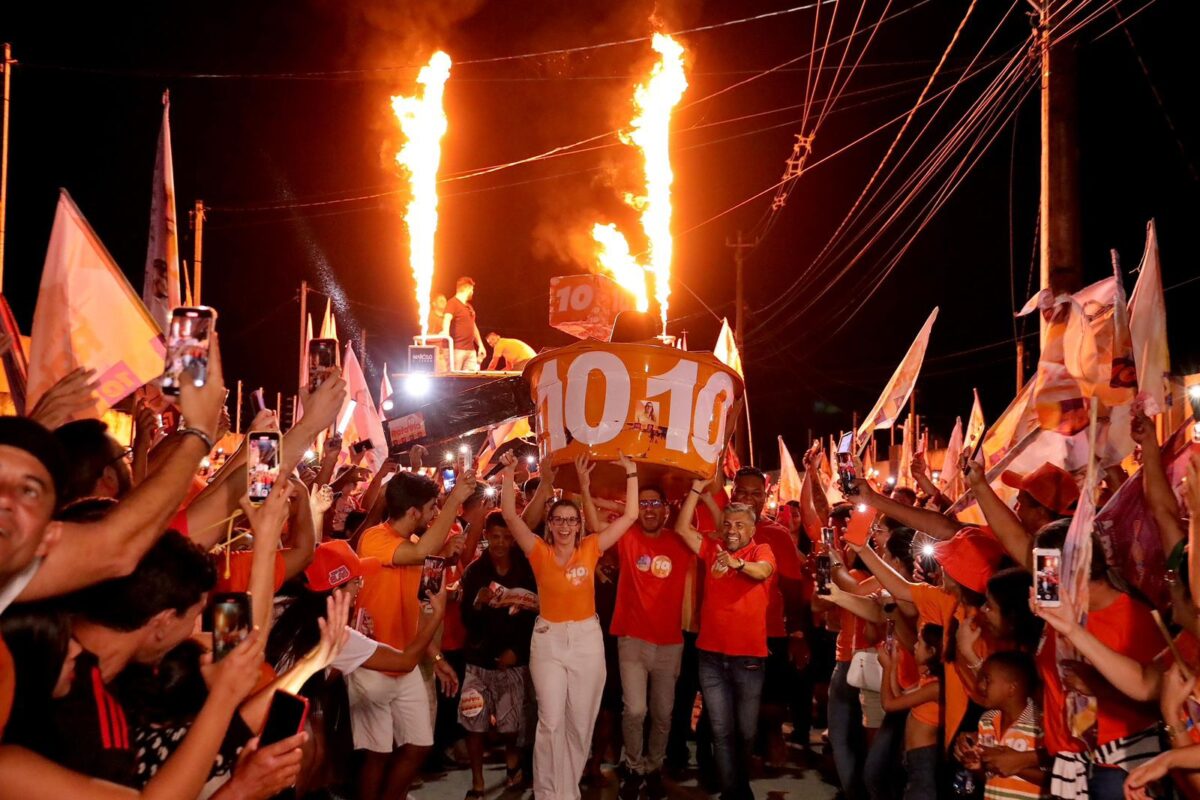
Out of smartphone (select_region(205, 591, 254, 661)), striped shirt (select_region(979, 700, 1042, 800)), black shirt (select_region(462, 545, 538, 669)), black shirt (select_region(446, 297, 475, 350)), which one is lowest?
striped shirt (select_region(979, 700, 1042, 800))

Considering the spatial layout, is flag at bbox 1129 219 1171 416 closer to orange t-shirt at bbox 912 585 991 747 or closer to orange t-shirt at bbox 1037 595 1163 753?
orange t-shirt at bbox 912 585 991 747

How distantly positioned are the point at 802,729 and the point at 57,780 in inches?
344

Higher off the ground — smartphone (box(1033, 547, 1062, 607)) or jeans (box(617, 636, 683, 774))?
smartphone (box(1033, 547, 1062, 607))

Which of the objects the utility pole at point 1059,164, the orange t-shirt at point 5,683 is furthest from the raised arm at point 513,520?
the utility pole at point 1059,164

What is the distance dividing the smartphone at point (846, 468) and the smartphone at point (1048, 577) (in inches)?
85.8

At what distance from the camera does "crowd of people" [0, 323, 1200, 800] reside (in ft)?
8.62

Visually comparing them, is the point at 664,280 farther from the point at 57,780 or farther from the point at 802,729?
the point at 57,780

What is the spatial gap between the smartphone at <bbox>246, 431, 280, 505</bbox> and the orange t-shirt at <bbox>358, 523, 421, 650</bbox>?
10.7 feet

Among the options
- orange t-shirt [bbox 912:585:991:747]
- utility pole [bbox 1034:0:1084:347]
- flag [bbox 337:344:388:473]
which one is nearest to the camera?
orange t-shirt [bbox 912:585:991:747]

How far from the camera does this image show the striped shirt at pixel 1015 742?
4547 millimetres

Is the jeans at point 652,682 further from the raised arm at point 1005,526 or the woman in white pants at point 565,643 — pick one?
the raised arm at point 1005,526

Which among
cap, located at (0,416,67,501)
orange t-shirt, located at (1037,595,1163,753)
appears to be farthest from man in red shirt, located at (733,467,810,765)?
cap, located at (0,416,67,501)

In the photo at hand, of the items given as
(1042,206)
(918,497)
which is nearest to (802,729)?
(918,497)

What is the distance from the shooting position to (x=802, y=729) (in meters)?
10.0
